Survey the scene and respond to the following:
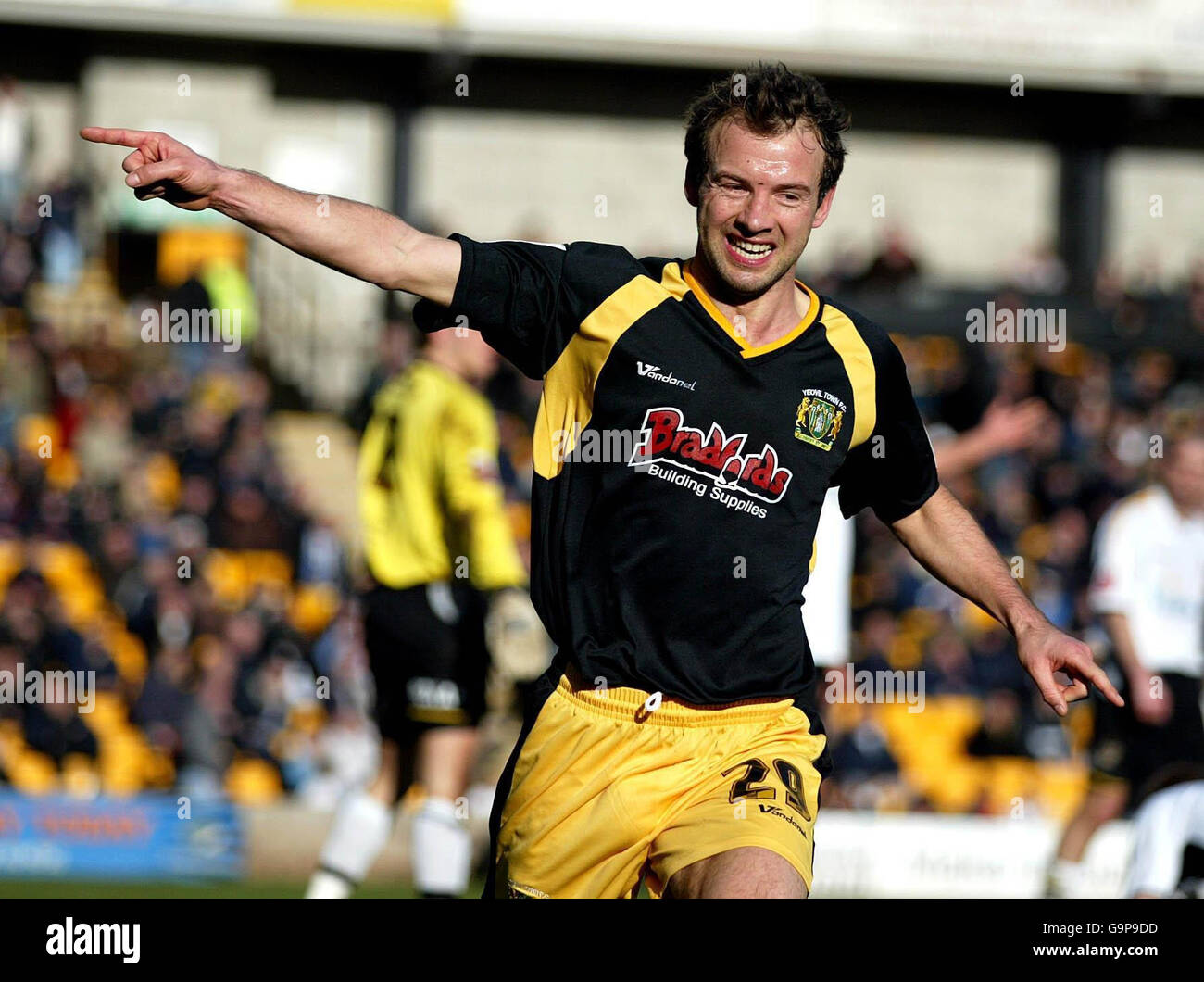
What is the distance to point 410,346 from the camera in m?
15.5

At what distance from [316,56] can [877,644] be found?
12.9 metres

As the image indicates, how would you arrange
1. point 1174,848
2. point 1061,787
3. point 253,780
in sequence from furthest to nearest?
point 1061,787 < point 253,780 < point 1174,848

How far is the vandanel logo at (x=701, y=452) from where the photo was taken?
413 centimetres

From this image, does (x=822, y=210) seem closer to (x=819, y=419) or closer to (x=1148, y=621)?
(x=819, y=419)

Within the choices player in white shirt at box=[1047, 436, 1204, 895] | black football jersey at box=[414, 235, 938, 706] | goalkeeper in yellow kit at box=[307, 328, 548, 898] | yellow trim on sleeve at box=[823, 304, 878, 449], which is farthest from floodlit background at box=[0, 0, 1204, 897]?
black football jersey at box=[414, 235, 938, 706]

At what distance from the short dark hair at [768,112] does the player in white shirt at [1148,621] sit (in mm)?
4934

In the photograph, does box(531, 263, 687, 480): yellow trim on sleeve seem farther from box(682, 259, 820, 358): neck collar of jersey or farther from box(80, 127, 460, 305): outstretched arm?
box(80, 127, 460, 305): outstretched arm

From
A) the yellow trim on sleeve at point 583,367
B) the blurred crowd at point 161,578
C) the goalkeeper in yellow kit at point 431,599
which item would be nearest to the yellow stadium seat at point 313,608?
the blurred crowd at point 161,578

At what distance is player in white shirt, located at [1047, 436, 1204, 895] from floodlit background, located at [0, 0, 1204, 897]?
43 cm

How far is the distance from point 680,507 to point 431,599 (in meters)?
3.62

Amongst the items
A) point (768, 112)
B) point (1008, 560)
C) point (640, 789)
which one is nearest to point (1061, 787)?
point (1008, 560)

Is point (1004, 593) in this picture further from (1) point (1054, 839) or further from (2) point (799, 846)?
(1) point (1054, 839)

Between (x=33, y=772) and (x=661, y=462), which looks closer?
(x=661, y=462)
